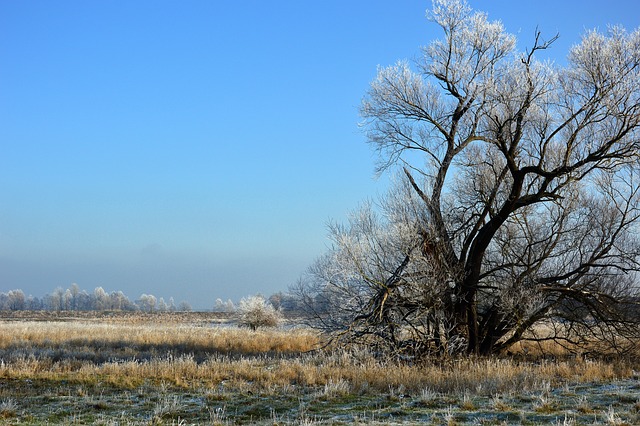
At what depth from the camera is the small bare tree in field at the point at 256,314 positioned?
38.3m

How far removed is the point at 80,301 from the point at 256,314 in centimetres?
14424

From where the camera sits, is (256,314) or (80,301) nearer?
(256,314)

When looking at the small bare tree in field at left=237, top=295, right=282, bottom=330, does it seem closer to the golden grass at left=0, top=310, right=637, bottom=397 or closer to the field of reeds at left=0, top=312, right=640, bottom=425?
the golden grass at left=0, top=310, right=637, bottom=397

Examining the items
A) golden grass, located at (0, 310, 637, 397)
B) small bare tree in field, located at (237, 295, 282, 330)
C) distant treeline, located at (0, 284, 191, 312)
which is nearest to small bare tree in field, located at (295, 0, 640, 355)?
golden grass, located at (0, 310, 637, 397)

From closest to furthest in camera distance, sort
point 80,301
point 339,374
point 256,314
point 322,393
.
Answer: point 322,393 → point 339,374 → point 256,314 → point 80,301

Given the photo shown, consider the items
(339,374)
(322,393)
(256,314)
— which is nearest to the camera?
(322,393)

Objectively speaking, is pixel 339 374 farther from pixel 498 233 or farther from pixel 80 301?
pixel 80 301

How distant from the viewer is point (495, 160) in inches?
693

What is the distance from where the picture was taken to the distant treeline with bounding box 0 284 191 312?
15321cm

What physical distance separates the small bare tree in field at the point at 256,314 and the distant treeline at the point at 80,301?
378ft

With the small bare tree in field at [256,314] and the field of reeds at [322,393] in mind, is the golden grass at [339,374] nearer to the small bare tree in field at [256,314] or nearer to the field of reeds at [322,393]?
the field of reeds at [322,393]

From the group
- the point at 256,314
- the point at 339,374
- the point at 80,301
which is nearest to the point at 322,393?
the point at 339,374

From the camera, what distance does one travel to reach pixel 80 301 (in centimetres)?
16588

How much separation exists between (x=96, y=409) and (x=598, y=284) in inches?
570
